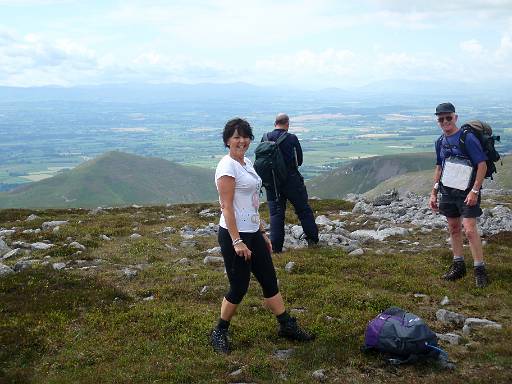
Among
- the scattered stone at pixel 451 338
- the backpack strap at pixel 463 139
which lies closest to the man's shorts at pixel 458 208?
the backpack strap at pixel 463 139

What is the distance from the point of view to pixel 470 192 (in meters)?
10.8

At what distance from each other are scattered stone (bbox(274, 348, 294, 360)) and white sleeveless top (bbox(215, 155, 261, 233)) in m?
2.08

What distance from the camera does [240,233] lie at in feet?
26.9

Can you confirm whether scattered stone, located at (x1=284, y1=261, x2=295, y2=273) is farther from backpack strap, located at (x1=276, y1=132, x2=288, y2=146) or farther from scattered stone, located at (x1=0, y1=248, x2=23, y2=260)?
scattered stone, located at (x1=0, y1=248, x2=23, y2=260)

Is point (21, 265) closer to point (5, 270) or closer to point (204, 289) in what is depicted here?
point (5, 270)

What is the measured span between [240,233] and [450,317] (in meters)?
4.53

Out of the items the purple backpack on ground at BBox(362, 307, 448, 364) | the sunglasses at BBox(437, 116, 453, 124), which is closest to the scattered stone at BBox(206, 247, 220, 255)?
the sunglasses at BBox(437, 116, 453, 124)

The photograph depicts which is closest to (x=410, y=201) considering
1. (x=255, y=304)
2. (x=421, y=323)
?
(x=255, y=304)

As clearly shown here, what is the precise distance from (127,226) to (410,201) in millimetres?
13669

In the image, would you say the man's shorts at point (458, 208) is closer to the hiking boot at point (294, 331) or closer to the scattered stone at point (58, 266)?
the hiking boot at point (294, 331)

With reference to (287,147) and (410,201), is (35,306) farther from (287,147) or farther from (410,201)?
(410,201)

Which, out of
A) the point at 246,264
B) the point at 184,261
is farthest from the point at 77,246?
the point at 246,264

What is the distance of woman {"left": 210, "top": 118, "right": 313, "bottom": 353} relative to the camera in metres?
7.97

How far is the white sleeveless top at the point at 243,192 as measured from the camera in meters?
7.95
